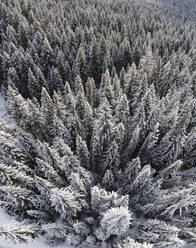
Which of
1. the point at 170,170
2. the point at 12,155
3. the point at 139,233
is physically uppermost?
the point at 12,155

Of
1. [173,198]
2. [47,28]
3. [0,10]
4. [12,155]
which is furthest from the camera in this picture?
[0,10]

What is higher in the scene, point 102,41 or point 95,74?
point 102,41

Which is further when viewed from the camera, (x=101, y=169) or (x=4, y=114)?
(x=4, y=114)

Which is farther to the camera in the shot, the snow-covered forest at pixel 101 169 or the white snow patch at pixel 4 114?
the white snow patch at pixel 4 114

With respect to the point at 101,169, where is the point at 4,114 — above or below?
below

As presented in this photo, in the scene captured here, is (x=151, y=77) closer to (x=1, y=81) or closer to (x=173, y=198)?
(x=173, y=198)

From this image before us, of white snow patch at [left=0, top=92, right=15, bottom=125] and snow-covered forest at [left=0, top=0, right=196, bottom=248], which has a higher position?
snow-covered forest at [left=0, top=0, right=196, bottom=248]

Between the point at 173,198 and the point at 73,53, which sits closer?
the point at 173,198

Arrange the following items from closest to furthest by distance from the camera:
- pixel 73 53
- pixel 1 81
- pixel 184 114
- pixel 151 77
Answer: pixel 184 114 < pixel 151 77 < pixel 1 81 < pixel 73 53

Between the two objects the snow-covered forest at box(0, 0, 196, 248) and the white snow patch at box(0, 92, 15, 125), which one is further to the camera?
the white snow patch at box(0, 92, 15, 125)

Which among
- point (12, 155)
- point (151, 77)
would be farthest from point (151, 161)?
point (151, 77)

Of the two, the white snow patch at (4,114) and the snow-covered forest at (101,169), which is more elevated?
the snow-covered forest at (101,169)
